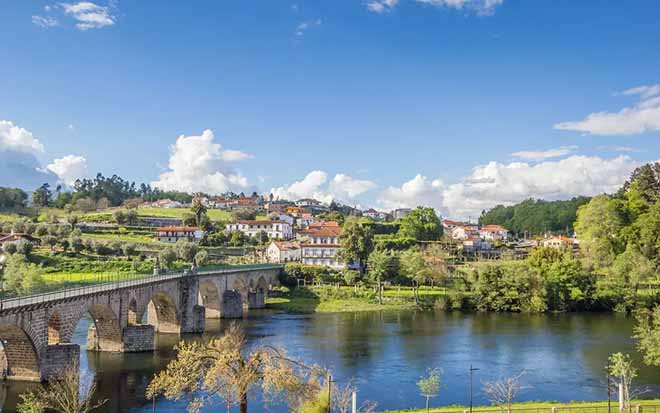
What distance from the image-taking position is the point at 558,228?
564 feet

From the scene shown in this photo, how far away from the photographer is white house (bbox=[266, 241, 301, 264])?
102 m

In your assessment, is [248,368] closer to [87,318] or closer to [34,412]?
[34,412]

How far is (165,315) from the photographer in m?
54.5

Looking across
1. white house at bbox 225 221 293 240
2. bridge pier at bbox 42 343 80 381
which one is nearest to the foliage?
white house at bbox 225 221 293 240

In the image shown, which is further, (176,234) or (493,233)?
(493,233)

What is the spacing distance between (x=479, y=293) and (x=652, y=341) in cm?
3877

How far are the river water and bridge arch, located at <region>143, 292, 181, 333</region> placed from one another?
1.95m

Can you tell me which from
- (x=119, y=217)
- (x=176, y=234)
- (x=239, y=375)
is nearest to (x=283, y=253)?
(x=176, y=234)

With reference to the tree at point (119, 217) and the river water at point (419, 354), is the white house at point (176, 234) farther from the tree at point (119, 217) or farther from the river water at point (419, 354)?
the river water at point (419, 354)

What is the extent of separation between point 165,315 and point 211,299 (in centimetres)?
1138

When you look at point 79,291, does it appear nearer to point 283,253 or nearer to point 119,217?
point 283,253

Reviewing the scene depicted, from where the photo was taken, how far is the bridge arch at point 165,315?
177ft

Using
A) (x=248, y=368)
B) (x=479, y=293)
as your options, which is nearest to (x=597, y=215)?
(x=479, y=293)

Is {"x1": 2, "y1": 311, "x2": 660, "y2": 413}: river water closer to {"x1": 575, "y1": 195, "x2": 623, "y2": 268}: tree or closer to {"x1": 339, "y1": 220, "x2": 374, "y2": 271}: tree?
{"x1": 575, "y1": 195, "x2": 623, "y2": 268}: tree
